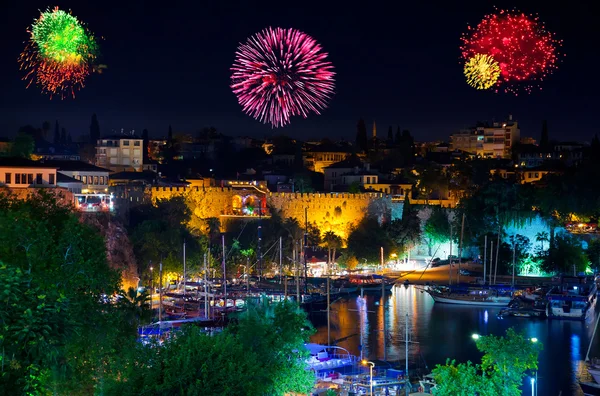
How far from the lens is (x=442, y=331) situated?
2505 centimetres

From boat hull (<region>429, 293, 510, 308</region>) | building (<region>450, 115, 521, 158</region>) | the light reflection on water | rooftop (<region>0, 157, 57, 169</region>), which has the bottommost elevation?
the light reflection on water

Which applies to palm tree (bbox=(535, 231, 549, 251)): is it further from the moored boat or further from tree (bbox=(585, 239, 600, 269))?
the moored boat

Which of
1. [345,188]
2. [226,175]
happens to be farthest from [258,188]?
Result: [226,175]

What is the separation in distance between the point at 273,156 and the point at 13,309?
4232 cm

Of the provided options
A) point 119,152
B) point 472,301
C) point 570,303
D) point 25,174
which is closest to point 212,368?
point 570,303

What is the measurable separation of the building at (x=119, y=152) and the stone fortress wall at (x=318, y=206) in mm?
7940

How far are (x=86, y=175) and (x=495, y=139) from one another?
3100 cm

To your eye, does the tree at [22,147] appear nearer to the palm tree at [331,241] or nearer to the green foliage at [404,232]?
the palm tree at [331,241]

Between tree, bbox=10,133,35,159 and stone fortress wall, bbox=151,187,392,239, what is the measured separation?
6610 millimetres

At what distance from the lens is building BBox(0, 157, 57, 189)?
2844 centimetres

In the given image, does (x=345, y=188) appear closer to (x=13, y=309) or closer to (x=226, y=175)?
(x=226, y=175)

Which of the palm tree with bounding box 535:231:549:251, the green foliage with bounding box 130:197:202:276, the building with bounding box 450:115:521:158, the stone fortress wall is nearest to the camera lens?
the green foliage with bounding box 130:197:202:276

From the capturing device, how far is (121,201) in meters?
33.6

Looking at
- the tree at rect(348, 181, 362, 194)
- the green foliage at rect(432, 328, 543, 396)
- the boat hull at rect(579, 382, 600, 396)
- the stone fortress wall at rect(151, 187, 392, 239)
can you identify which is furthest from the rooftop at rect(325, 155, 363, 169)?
the green foliage at rect(432, 328, 543, 396)
